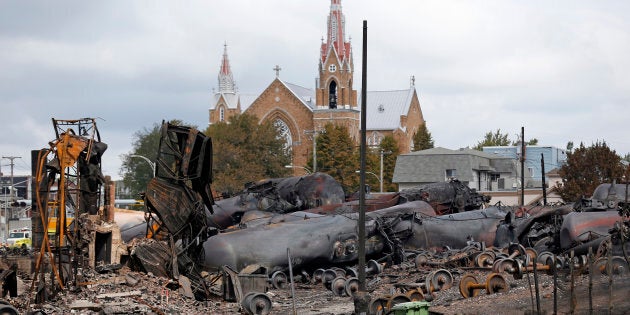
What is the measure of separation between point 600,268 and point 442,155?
78340mm

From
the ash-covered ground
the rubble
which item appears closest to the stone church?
the rubble

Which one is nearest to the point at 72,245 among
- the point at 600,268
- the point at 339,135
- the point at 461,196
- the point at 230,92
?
the point at 600,268

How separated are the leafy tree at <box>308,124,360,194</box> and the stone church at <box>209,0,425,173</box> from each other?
15694 millimetres

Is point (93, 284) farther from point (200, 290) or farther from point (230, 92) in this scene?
point (230, 92)

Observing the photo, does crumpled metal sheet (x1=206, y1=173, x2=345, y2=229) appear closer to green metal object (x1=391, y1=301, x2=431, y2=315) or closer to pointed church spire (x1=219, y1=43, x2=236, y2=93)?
green metal object (x1=391, y1=301, x2=431, y2=315)

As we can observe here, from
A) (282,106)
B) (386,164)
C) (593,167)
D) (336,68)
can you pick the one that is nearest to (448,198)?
(593,167)

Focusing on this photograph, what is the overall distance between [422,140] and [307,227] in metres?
122

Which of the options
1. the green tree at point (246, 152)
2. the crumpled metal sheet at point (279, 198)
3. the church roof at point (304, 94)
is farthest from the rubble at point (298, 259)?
the church roof at point (304, 94)

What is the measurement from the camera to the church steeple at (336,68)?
148m

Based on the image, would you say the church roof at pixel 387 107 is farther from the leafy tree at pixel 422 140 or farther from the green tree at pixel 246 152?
the green tree at pixel 246 152

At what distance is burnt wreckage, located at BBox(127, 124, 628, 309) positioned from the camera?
27031 mm

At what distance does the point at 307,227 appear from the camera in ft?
110

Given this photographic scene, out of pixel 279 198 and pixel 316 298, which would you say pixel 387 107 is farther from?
pixel 316 298

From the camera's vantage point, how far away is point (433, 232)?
123ft
